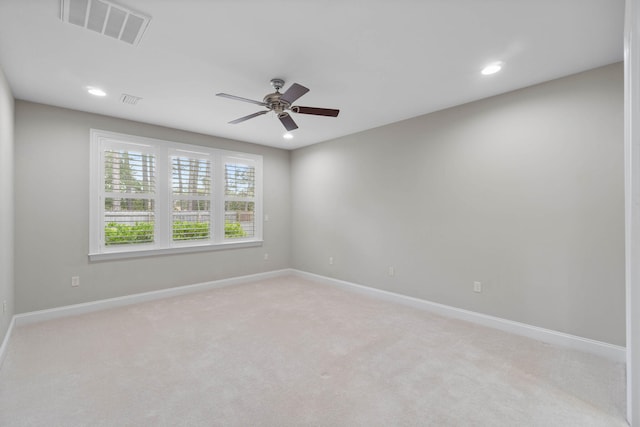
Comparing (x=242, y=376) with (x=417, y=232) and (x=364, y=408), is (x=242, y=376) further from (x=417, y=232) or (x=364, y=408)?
(x=417, y=232)

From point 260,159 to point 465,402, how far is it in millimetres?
4812

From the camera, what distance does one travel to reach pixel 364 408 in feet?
6.31

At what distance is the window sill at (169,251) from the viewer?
391cm

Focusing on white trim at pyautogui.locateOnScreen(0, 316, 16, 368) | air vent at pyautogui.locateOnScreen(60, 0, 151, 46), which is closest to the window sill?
white trim at pyautogui.locateOnScreen(0, 316, 16, 368)

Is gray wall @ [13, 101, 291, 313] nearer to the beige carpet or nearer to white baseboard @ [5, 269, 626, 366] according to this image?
white baseboard @ [5, 269, 626, 366]

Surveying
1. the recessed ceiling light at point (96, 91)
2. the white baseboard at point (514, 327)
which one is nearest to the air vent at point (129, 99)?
the recessed ceiling light at point (96, 91)

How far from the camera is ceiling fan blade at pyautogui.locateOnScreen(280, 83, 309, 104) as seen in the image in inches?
94.6

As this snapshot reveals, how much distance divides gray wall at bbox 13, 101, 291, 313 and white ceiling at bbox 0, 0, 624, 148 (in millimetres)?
350

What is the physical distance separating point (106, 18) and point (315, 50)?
1466 mm

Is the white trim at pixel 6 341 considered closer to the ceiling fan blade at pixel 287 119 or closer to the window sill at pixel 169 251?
the window sill at pixel 169 251

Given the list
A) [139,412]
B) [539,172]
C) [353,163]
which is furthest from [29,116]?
[539,172]

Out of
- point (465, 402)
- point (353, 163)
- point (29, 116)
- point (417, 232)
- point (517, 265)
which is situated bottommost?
point (465, 402)

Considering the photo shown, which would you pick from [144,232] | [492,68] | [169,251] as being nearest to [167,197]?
[144,232]

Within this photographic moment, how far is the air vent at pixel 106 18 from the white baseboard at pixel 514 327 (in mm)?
4088
